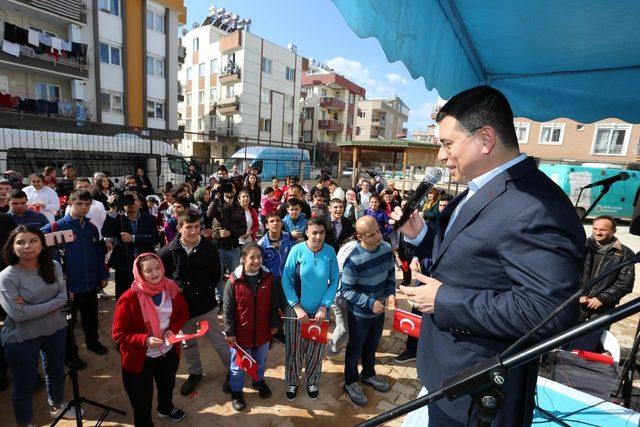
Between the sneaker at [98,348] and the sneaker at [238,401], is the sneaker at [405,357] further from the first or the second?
the sneaker at [98,348]

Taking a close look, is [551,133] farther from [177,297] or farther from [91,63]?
[91,63]

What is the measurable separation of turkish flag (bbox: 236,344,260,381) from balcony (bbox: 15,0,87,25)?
74.0ft

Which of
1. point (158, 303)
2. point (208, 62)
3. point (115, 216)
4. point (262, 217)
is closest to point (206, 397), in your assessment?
point (158, 303)

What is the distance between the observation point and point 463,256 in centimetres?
140

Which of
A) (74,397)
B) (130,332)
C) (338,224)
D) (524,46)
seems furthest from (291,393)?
(524,46)

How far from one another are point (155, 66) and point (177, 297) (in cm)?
2457

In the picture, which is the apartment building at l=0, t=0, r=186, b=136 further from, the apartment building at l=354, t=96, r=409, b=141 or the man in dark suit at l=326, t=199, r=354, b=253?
the apartment building at l=354, t=96, r=409, b=141

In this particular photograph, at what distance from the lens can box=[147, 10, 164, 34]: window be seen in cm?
2191

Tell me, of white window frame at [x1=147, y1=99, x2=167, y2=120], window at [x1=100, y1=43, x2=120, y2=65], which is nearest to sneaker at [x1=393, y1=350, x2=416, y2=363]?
white window frame at [x1=147, y1=99, x2=167, y2=120]

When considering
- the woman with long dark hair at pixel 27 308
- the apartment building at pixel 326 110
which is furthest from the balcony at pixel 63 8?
the apartment building at pixel 326 110

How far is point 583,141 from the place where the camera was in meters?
27.0

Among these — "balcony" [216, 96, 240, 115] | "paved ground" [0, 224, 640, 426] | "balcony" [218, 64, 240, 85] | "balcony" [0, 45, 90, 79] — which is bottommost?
"paved ground" [0, 224, 640, 426]

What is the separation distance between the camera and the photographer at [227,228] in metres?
5.25

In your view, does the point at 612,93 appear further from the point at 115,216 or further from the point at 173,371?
the point at 115,216
